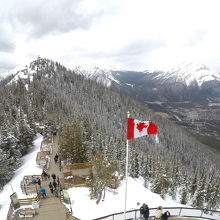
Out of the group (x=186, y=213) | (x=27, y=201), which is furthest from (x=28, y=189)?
(x=186, y=213)

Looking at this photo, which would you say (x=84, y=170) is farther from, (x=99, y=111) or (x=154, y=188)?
(x=99, y=111)

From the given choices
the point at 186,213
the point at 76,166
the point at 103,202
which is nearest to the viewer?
the point at 186,213

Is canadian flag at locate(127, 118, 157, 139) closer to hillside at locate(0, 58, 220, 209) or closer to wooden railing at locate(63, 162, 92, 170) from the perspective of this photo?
hillside at locate(0, 58, 220, 209)

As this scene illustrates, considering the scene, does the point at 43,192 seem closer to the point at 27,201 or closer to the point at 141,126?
the point at 27,201

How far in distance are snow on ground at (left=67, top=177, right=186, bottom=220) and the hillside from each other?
690 centimetres

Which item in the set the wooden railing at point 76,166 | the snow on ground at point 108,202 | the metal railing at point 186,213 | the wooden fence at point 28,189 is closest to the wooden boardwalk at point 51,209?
the snow on ground at point 108,202

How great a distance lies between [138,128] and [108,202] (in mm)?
11415

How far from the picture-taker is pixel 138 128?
1462 centimetres

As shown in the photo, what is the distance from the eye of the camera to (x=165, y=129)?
453 ft

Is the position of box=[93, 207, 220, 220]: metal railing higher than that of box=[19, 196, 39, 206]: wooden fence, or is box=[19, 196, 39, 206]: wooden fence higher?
box=[93, 207, 220, 220]: metal railing

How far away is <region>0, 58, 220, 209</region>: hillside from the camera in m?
42.1

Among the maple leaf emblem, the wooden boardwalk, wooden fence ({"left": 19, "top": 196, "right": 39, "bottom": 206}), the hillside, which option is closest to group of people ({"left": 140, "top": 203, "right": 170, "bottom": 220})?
the maple leaf emblem

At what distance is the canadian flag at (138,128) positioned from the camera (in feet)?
47.4

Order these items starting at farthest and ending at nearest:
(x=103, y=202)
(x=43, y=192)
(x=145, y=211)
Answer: (x=43, y=192), (x=103, y=202), (x=145, y=211)
